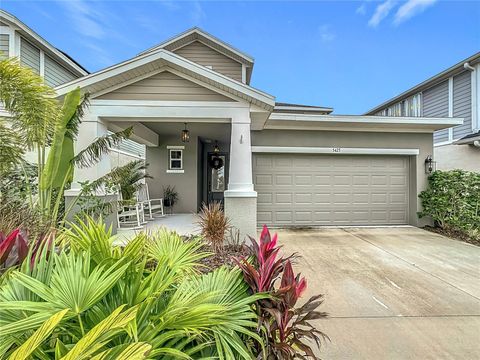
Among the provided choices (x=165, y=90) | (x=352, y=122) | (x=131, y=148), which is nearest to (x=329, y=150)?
(x=352, y=122)

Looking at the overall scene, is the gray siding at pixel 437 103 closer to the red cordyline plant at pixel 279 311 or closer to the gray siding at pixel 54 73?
the red cordyline plant at pixel 279 311

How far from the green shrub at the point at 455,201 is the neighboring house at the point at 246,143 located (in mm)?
502

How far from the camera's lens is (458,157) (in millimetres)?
12055

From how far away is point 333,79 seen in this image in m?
18.7

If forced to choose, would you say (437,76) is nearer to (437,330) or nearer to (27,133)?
(437,330)

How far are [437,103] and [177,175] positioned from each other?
48.1ft

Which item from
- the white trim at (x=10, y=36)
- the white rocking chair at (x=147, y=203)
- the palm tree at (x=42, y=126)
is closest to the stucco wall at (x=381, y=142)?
the white rocking chair at (x=147, y=203)

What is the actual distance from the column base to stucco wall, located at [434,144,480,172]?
10.7 metres

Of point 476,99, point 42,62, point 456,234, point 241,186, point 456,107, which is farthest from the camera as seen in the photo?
point 456,107

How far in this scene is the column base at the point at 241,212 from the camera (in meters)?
6.49

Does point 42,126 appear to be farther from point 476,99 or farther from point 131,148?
point 476,99

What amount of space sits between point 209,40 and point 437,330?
11733 millimetres

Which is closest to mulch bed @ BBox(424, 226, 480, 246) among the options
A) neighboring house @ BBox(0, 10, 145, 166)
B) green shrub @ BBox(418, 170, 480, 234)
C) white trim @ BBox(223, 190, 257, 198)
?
green shrub @ BBox(418, 170, 480, 234)

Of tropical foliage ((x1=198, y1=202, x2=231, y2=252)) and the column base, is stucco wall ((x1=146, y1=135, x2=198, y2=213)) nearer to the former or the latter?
the column base
